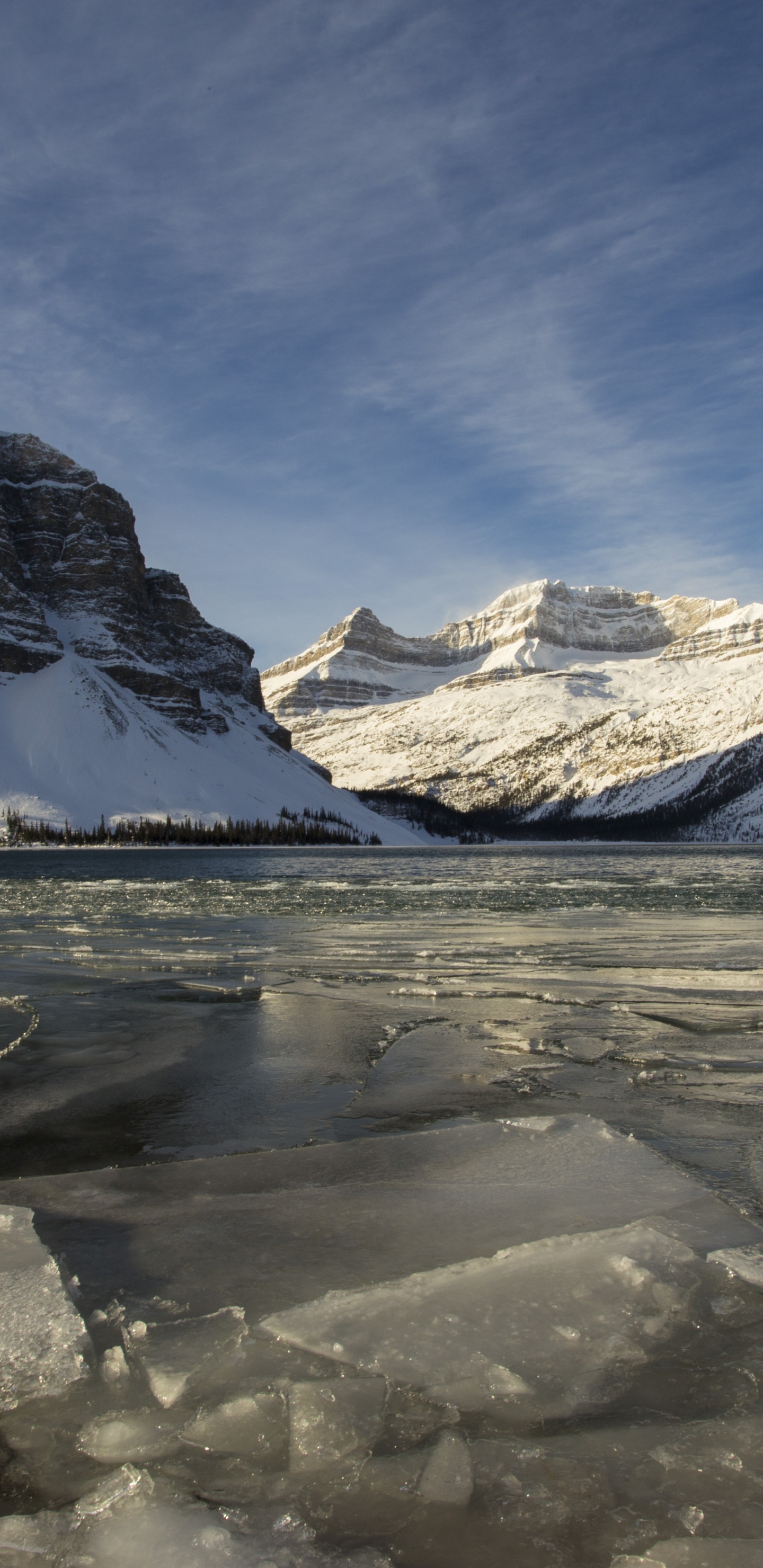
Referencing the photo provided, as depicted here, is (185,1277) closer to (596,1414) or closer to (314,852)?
(596,1414)

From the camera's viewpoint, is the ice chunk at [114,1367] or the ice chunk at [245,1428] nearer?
the ice chunk at [245,1428]

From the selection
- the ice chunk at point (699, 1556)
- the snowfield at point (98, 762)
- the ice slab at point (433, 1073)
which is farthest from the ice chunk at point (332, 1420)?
the snowfield at point (98, 762)

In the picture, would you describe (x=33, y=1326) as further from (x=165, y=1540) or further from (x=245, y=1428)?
(x=165, y=1540)

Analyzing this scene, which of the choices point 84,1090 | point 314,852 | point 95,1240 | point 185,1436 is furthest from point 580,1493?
point 314,852

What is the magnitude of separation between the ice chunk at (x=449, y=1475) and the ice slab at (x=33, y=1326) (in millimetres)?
1669

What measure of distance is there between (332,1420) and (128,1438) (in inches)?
32.5

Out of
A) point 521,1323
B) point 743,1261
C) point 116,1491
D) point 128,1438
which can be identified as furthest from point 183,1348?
point 743,1261

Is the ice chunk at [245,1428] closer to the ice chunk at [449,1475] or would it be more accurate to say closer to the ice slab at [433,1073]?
the ice chunk at [449,1475]

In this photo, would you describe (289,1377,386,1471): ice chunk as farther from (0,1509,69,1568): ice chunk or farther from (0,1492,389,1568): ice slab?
(0,1509,69,1568): ice chunk

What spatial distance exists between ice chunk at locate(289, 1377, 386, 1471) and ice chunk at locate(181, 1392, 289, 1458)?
0.19 ft

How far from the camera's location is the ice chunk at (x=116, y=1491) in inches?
119

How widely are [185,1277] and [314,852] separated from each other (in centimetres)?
14070

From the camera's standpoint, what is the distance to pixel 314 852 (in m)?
145

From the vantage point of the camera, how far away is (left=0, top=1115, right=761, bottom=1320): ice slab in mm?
4668
